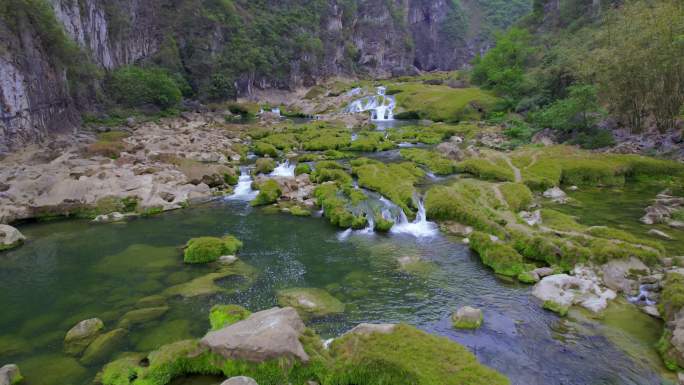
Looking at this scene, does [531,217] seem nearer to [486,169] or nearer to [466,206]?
[466,206]

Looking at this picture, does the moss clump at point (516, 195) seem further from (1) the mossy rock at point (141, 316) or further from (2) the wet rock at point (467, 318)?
(1) the mossy rock at point (141, 316)

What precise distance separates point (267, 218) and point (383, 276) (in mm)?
10334

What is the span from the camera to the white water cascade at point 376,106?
246 ft

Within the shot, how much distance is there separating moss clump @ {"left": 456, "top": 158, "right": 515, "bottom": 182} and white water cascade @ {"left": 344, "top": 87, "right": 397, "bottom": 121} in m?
42.7

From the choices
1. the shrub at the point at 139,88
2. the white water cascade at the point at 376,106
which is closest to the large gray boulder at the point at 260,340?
the shrub at the point at 139,88

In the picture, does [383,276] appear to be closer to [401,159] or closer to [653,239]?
[653,239]

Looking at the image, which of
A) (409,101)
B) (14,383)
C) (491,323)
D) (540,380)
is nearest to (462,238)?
(491,323)

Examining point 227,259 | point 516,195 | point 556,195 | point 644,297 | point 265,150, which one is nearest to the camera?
point 644,297

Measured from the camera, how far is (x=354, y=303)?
14625mm

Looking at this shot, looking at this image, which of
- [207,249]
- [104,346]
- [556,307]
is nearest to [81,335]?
[104,346]

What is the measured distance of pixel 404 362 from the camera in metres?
10.1

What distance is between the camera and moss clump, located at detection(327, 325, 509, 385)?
9.68m

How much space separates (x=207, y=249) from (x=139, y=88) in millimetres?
55332

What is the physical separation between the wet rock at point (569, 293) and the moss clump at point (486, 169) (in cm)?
1543
